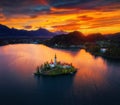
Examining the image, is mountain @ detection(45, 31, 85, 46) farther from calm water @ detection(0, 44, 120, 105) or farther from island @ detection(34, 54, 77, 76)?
calm water @ detection(0, 44, 120, 105)

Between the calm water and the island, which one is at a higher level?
the island

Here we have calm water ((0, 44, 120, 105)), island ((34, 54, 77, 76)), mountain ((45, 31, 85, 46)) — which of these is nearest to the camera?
calm water ((0, 44, 120, 105))

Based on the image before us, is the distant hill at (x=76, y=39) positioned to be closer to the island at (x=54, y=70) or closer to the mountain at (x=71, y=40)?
the mountain at (x=71, y=40)

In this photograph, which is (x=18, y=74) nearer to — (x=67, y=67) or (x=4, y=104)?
(x=67, y=67)

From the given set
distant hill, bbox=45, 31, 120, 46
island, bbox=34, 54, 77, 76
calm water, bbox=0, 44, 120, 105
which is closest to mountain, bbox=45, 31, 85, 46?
distant hill, bbox=45, 31, 120, 46

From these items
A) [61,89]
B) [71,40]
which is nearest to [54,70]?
[61,89]

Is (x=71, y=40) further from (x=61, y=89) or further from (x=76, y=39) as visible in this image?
(x=61, y=89)

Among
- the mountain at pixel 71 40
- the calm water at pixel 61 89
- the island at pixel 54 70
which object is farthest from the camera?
the mountain at pixel 71 40

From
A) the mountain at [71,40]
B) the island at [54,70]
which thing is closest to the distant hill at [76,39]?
the mountain at [71,40]

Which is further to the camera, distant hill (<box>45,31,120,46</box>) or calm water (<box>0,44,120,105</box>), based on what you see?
distant hill (<box>45,31,120,46</box>)

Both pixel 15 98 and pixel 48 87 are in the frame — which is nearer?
pixel 15 98

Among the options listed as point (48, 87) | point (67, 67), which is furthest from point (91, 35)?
point (48, 87)
